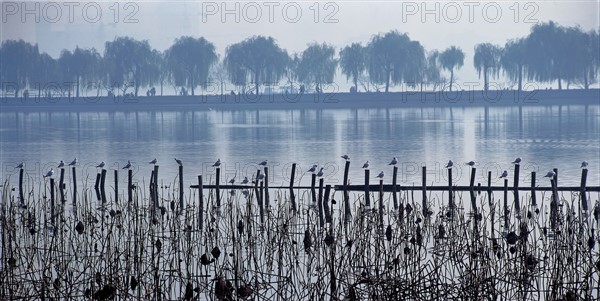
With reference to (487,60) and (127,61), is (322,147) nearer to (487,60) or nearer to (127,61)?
(487,60)

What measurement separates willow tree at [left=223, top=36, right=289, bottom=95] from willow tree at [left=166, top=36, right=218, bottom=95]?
2.24 meters

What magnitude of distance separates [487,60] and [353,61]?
1177cm

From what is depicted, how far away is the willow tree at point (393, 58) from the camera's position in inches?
3474

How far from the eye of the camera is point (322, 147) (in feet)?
→ 107

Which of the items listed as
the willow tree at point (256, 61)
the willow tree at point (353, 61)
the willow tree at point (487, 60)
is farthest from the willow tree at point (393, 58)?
→ the willow tree at point (256, 61)

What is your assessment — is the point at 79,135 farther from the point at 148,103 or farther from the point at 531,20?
the point at 531,20

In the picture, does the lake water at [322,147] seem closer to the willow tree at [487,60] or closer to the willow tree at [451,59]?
the willow tree at [487,60]

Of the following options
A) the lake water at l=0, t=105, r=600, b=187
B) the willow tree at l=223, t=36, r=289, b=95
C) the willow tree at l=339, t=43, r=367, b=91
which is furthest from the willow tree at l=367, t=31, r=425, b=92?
the lake water at l=0, t=105, r=600, b=187

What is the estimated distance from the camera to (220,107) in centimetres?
8219

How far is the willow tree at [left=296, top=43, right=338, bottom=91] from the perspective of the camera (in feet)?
294

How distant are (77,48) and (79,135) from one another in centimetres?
5565

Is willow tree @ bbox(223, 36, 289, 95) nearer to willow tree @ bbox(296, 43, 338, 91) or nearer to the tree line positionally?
the tree line

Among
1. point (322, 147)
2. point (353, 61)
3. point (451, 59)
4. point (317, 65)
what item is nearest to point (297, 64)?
point (317, 65)

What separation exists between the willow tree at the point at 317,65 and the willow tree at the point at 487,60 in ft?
41.7
